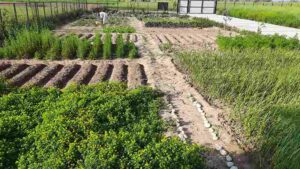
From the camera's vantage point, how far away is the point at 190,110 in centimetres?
509

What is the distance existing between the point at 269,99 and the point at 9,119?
4.15 metres

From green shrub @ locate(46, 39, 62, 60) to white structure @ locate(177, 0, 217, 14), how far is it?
872 inches

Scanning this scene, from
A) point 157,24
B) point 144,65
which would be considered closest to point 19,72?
point 144,65

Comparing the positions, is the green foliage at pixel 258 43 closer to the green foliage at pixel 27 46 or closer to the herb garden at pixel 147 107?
the herb garden at pixel 147 107

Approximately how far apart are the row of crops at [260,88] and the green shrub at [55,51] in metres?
3.81

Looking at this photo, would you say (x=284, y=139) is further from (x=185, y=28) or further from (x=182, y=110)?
(x=185, y=28)

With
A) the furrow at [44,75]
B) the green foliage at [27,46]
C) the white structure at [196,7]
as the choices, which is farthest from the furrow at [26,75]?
the white structure at [196,7]

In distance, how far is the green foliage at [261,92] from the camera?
357 centimetres

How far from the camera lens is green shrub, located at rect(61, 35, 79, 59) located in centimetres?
841

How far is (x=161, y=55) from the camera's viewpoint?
363 inches

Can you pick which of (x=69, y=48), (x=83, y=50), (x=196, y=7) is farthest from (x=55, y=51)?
(x=196, y=7)

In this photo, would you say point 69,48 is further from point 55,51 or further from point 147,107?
point 147,107

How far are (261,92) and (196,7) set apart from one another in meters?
25.9

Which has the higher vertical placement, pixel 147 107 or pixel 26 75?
pixel 26 75
